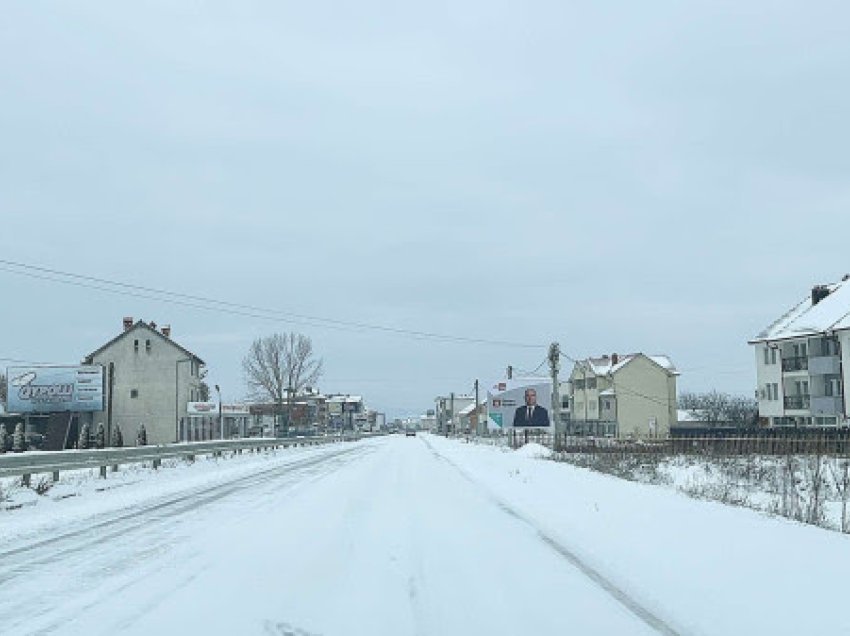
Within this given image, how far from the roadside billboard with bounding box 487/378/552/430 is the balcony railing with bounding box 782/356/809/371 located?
71.6 ft

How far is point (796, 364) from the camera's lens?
6844cm

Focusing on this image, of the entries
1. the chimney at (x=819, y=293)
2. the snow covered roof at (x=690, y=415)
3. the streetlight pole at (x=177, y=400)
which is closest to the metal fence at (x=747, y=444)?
the chimney at (x=819, y=293)

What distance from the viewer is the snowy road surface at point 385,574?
751cm

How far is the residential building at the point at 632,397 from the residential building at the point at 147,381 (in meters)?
43.8

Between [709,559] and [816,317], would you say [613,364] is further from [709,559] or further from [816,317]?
[709,559]

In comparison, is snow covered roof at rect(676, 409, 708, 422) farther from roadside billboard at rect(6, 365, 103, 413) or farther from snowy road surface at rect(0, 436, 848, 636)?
snowy road surface at rect(0, 436, 848, 636)

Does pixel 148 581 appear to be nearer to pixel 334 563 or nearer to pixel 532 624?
pixel 334 563

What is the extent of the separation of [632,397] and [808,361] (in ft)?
145

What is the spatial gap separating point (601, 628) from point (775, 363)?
231ft

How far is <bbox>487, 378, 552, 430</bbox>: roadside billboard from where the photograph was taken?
3260 inches

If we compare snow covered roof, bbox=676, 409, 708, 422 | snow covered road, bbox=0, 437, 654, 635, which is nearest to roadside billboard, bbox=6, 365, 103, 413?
snow covered road, bbox=0, 437, 654, 635

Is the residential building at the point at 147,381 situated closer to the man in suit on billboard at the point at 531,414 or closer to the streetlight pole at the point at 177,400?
the streetlight pole at the point at 177,400

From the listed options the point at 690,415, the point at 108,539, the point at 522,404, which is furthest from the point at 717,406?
the point at 108,539

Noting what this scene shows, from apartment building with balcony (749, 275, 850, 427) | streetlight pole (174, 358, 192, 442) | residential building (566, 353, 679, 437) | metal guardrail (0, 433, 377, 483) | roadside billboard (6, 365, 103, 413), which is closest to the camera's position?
metal guardrail (0, 433, 377, 483)
